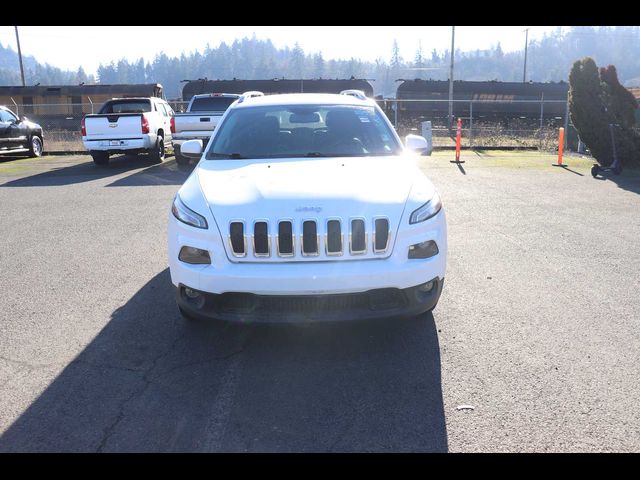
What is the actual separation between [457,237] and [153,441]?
5.22 meters

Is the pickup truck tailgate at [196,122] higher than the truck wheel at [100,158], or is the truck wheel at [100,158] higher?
the pickup truck tailgate at [196,122]

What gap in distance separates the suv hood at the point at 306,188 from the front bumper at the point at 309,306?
0.48 metres

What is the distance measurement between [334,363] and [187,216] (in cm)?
143

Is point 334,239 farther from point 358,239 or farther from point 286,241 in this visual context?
point 286,241

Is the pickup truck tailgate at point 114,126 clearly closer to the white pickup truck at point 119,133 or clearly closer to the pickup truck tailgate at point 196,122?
the white pickup truck at point 119,133

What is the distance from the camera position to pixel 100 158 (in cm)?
1666

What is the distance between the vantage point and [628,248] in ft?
22.4

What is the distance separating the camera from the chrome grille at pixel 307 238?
378 cm

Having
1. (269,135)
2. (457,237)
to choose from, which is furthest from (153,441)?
(457,237)

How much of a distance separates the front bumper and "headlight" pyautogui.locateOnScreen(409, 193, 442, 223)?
0.46 meters

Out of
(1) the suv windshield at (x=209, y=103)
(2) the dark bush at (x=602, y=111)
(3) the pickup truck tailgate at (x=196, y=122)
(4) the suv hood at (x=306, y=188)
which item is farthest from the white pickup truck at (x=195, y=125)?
(4) the suv hood at (x=306, y=188)

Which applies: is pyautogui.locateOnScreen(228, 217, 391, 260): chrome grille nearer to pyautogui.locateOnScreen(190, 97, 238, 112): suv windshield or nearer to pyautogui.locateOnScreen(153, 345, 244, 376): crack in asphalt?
pyautogui.locateOnScreen(153, 345, 244, 376): crack in asphalt

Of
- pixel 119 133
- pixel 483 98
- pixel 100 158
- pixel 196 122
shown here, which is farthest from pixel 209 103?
pixel 483 98
